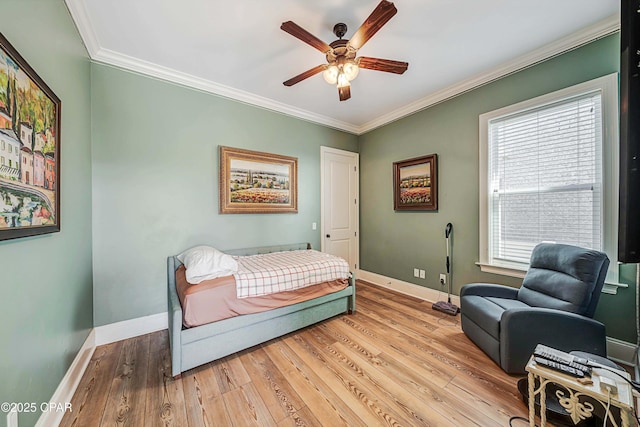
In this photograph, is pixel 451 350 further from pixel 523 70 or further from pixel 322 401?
pixel 523 70

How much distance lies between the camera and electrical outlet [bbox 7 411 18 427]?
3.13 ft

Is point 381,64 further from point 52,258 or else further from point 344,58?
point 52,258

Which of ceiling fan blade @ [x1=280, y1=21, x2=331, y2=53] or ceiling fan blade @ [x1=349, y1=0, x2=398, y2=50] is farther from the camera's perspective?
ceiling fan blade @ [x1=280, y1=21, x2=331, y2=53]

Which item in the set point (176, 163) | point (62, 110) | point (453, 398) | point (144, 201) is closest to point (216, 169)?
point (176, 163)

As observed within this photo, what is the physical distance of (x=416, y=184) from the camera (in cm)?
342

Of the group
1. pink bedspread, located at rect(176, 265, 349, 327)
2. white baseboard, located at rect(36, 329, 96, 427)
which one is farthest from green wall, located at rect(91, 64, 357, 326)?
pink bedspread, located at rect(176, 265, 349, 327)

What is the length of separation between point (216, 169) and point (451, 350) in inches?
127

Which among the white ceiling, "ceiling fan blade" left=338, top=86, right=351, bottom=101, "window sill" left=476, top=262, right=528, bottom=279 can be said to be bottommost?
"window sill" left=476, top=262, right=528, bottom=279

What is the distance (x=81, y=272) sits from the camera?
190 centimetres

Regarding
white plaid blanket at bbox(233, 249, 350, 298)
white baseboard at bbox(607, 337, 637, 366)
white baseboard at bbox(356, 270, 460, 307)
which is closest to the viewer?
white baseboard at bbox(607, 337, 637, 366)

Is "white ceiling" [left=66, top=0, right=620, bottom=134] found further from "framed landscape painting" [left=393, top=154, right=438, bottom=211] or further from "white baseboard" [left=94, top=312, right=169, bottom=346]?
"white baseboard" [left=94, top=312, right=169, bottom=346]

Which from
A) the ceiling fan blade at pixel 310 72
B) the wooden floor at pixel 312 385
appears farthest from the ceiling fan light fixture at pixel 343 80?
the wooden floor at pixel 312 385

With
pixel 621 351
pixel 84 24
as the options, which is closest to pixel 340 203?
pixel 621 351

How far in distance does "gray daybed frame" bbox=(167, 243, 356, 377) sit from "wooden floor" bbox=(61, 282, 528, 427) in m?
0.11
